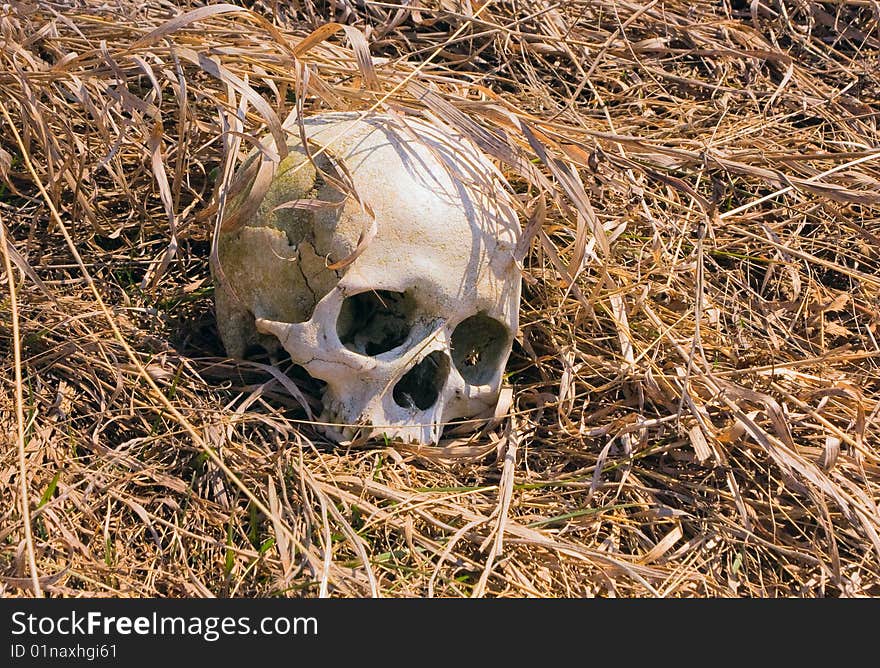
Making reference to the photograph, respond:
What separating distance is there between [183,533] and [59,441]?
0.41 meters

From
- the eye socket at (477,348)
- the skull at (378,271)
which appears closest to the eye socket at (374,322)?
the skull at (378,271)

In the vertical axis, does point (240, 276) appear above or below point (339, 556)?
above

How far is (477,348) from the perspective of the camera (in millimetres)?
2795

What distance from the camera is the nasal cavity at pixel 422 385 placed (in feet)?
8.79

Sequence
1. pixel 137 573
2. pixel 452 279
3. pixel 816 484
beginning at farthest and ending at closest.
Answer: pixel 452 279 → pixel 816 484 → pixel 137 573

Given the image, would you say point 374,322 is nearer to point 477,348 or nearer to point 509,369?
point 477,348

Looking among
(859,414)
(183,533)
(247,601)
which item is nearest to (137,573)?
(183,533)

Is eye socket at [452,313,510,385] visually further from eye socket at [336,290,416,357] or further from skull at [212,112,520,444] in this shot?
eye socket at [336,290,416,357]

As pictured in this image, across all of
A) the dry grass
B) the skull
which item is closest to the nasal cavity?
the skull

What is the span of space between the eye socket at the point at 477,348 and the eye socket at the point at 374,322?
17 cm

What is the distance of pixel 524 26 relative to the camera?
3.84 metres

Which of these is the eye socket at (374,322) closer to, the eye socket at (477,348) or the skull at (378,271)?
the skull at (378,271)

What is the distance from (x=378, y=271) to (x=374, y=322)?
211 mm

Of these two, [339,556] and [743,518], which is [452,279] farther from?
[743,518]
